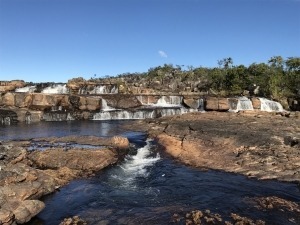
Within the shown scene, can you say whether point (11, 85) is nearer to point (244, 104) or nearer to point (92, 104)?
point (92, 104)

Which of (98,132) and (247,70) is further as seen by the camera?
(247,70)

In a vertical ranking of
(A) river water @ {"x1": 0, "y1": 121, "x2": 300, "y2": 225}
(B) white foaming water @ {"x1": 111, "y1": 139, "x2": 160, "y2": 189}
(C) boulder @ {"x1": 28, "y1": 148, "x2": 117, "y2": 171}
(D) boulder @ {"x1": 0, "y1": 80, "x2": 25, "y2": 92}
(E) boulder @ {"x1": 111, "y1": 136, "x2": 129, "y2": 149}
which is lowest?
(A) river water @ {"x1": 0, "y1": 121, "x2": 300, "y2": 225}

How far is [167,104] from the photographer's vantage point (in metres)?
53.1

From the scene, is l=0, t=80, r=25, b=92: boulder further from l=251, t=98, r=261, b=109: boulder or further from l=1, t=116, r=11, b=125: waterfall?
l=251, t=98, r=261, b=109: boulder

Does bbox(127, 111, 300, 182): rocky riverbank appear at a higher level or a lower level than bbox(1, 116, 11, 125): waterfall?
lower

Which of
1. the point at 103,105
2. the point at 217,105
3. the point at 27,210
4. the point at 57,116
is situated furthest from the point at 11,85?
the point at 27,210

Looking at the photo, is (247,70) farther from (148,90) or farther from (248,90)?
(148,90)

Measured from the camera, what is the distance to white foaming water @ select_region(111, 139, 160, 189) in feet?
58.3

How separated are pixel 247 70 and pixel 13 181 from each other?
62.3 meters

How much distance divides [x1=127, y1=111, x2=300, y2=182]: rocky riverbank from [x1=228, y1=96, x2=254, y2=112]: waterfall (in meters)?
20.0

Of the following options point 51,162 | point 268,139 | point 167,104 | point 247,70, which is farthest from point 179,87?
point 51,162

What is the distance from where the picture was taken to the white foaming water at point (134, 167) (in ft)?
58.3

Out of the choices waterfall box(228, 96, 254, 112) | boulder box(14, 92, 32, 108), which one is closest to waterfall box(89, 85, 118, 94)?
boulder box(14, 92, 32, 108)

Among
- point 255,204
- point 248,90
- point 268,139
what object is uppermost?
point 248,90
